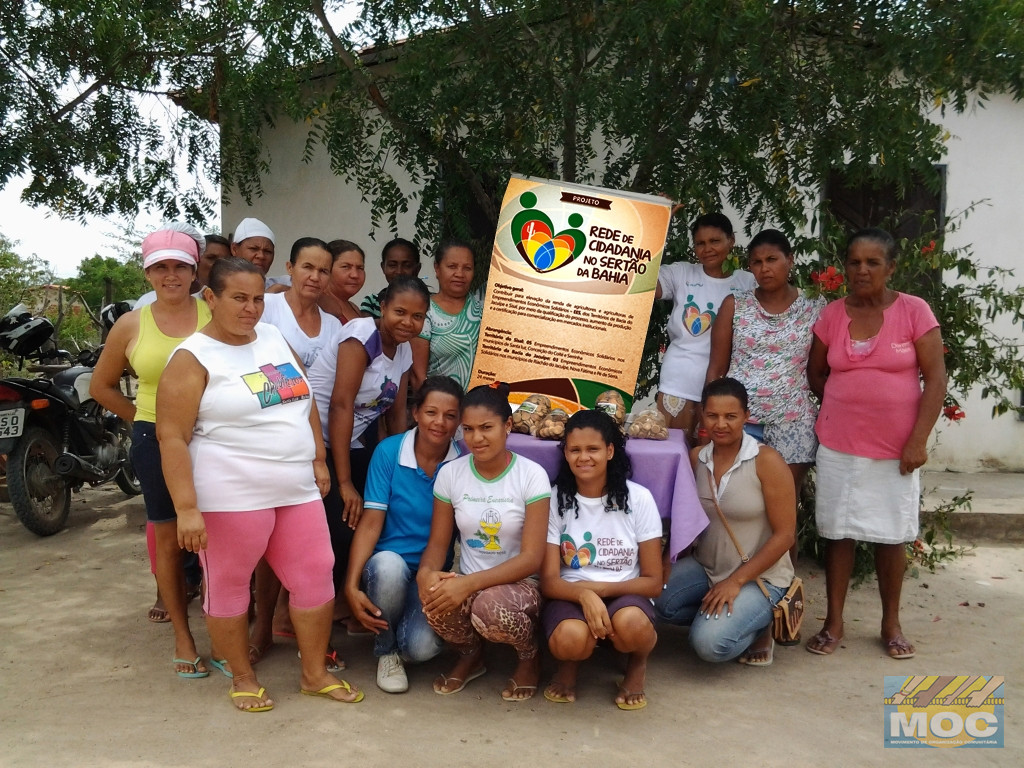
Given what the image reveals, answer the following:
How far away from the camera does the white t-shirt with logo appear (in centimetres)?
379

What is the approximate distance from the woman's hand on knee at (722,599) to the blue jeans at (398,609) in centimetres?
108

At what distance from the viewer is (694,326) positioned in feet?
13.8

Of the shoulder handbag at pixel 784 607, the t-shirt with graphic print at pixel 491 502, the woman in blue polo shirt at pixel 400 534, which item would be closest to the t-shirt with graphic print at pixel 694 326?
the shoulder handbag at pixel 784 607

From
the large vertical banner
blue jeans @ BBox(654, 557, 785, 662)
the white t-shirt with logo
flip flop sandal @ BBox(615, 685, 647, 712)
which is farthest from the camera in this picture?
the large vertical banner

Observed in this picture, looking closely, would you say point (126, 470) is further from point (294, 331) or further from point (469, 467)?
point (469, 467)

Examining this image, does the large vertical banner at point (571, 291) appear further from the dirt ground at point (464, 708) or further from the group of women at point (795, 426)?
the dirt ground at point (464, 708)

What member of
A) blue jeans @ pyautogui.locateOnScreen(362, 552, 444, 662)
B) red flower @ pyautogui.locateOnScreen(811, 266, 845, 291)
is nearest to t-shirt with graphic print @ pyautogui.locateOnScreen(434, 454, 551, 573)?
blue jeans @ pyautogui.locateOnScreen(362, 552, 444, 662)

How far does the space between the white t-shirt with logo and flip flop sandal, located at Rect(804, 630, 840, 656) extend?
2.48m

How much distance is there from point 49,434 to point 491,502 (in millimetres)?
3990

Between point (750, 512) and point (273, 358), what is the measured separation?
198 centimetres

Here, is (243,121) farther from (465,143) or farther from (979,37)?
(979,37)

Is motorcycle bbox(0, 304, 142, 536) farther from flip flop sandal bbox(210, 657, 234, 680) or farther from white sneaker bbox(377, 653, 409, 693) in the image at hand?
white sneaker bbox(377, 653, 409, 693)

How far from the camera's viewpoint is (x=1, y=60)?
5938mm

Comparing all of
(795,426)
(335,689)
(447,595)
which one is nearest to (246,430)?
(447,595)
